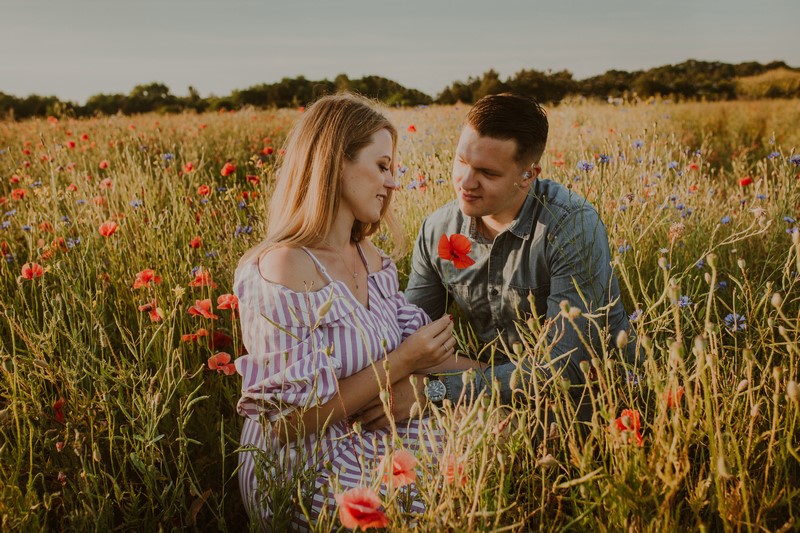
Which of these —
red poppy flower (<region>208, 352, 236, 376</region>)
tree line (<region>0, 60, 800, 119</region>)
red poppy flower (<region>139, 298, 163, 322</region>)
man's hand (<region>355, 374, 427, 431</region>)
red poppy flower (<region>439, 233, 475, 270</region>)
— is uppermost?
tree line (<region>0, 60, 800, 119</region>)

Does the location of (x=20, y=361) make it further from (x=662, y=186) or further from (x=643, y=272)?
(x=662, y=186)

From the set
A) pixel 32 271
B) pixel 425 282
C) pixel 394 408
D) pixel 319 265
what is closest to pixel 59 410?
pixel 32 271

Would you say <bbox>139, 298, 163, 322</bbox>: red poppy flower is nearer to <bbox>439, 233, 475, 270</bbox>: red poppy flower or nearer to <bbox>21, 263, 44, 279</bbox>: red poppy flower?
<bbox>21, 263, 44, 279</bbox>: red poppy flower

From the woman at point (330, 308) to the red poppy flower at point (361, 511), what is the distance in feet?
1.91

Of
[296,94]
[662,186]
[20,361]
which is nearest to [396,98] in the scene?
[296,94]

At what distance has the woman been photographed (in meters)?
1.67

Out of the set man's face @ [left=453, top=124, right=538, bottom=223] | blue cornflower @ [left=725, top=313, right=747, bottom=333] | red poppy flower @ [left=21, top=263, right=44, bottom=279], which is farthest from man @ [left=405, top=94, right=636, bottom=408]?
red poppy flower @ [left=21, top=263, right=44, bottom=279]

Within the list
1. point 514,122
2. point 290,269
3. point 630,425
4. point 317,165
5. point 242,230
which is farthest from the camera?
point 242,230

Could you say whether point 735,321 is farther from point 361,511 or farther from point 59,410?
point 59,410

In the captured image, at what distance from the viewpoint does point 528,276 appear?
7.89ft

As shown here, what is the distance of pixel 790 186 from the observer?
313 centimetres

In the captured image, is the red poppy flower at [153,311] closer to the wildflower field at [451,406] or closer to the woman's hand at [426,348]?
the wildflower field at [451,406]

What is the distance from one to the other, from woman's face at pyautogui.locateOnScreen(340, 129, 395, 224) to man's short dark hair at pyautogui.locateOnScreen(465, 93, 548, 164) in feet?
1.70

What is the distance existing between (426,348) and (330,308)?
13.4 inches
